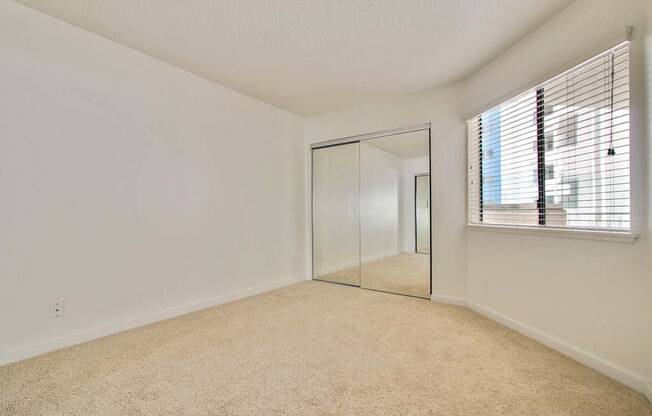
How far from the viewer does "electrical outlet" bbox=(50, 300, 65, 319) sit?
7.02ft

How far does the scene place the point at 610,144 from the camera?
1.80m

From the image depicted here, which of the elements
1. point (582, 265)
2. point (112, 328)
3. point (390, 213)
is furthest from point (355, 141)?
point (112, 328)

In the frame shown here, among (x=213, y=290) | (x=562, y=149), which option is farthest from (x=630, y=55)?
(x=213, y=290)

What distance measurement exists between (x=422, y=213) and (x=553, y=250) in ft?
5.85

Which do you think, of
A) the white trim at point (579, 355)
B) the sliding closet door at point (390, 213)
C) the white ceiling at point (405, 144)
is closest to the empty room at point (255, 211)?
the white trim at point (579, 355)

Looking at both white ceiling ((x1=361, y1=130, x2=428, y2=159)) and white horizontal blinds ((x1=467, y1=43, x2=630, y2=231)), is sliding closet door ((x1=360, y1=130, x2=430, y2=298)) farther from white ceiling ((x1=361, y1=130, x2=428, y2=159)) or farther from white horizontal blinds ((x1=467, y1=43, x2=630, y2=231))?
white horizontal blinds ((x1=467, y1=43, x2=630, y2=231))

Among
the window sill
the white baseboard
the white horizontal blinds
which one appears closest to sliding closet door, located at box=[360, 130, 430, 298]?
the white horizontal blinds

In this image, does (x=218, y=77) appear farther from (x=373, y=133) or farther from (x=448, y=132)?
(x=448, y=132)

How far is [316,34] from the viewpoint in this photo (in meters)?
2.31

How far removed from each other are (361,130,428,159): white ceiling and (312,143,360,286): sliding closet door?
35 cm

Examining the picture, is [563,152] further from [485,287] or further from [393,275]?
[393,275]

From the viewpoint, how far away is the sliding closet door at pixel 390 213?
3832 millimetres

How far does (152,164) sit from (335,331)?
6.98 feet

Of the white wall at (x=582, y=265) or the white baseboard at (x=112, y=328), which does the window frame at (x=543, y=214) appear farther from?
the white baseboard at (x=112, y=328)
